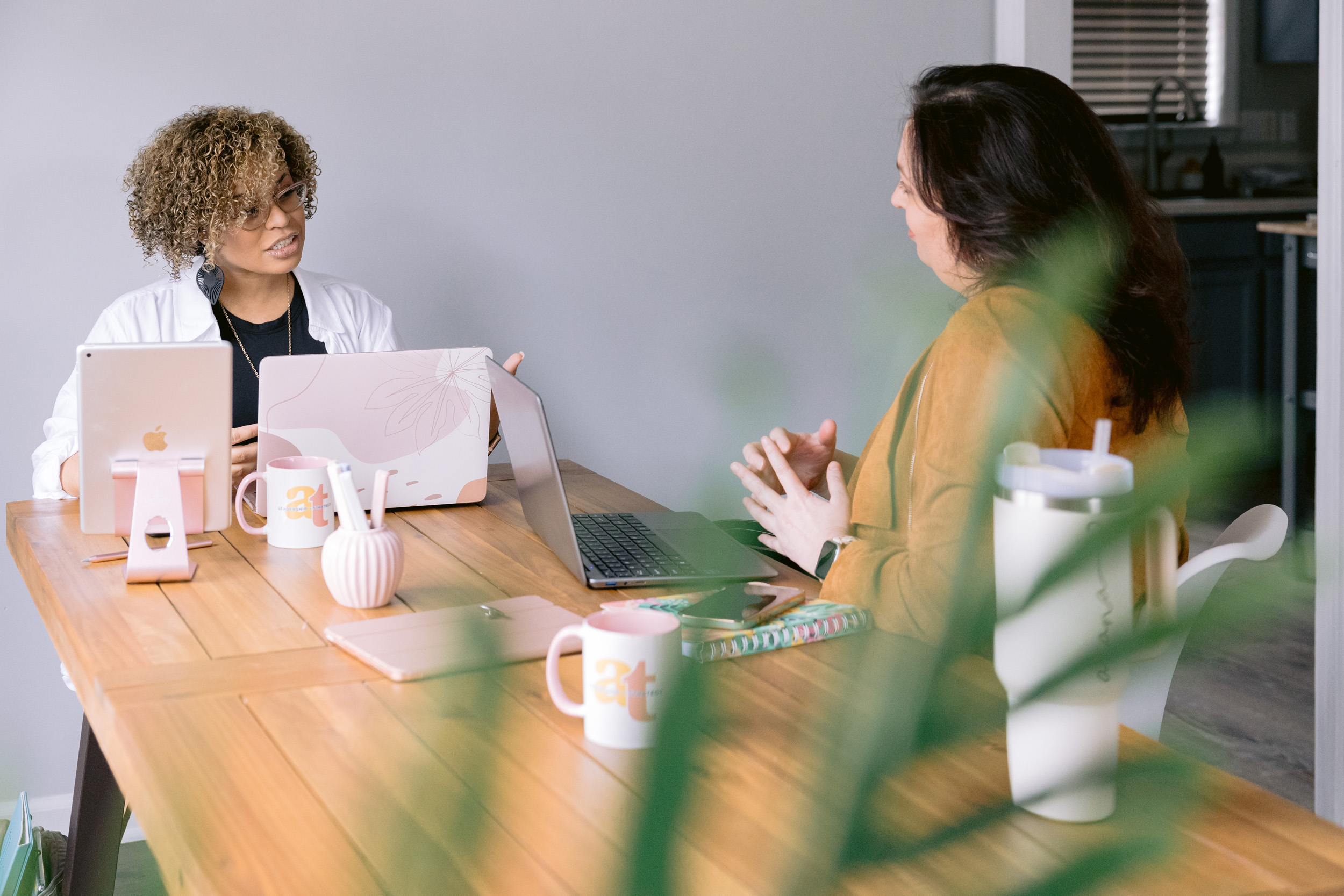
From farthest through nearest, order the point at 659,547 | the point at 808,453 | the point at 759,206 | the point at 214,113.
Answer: the point at 759,206, the point at 214,113, the point at 808,453, the point at 659,547

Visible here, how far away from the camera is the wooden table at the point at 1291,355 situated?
381cm

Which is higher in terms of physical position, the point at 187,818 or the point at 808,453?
the point at 808,453

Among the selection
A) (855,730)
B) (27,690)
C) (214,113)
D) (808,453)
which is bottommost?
(27,690)

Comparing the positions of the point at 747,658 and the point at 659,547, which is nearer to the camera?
the point at 747,658

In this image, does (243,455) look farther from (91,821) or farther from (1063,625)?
(1063,625)

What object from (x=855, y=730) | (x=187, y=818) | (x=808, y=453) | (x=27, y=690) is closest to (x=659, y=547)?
(x=808, y=453)

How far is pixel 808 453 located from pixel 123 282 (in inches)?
62.1

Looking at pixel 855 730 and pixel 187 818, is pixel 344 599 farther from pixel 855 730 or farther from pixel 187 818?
pixel 855 730

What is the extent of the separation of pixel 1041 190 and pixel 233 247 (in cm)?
152

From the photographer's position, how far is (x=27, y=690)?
2.51 metres

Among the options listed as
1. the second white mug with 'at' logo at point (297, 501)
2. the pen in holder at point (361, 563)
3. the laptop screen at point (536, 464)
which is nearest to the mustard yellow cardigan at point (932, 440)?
the laptop screen at point (536, 464)

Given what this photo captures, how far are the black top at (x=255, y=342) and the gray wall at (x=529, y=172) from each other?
240 mm

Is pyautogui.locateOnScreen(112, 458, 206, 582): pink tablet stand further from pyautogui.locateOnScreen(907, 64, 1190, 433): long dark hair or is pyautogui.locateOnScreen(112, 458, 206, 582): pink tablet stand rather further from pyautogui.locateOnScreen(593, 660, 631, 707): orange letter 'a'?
pyautogui.locateOnScreen(907, 64, 1190, 433): long dark hair

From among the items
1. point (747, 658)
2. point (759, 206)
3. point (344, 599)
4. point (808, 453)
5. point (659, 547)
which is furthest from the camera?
point (759, 206)
